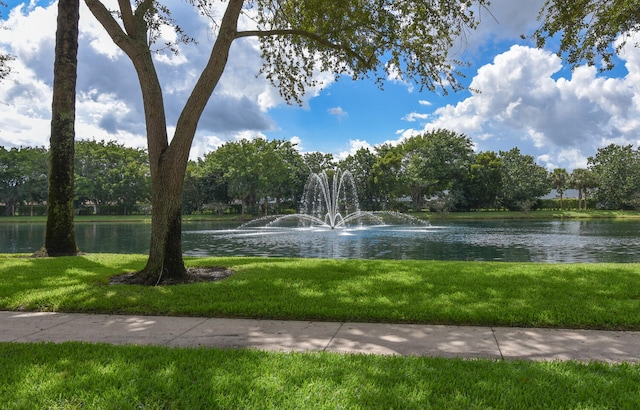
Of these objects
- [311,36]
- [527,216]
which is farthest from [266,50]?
[527,216]

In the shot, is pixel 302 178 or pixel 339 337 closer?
pixel 339 337

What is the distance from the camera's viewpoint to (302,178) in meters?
63.6

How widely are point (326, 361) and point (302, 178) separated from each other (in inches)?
2361

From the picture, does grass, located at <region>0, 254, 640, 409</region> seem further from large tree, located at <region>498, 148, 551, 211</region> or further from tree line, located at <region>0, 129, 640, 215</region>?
large tree, located at <region>498, 148, 551, 211</region>

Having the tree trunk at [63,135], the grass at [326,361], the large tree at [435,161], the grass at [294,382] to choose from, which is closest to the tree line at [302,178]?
the large tree at [435,161]

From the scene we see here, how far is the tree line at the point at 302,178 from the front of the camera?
184 ft

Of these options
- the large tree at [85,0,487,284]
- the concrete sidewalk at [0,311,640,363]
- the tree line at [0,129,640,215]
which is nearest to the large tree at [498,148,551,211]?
the tree line at [0,129,640,215]

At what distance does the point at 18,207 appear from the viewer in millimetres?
67750

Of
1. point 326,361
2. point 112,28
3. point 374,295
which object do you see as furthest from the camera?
point 112,28

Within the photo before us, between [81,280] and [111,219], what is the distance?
5556cm

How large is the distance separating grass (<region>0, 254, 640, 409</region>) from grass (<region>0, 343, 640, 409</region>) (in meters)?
0.01

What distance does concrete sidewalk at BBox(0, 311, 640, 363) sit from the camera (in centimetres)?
439

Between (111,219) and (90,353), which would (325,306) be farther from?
(111,219)

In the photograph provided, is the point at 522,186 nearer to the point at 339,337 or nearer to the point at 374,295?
the point at 374,295
